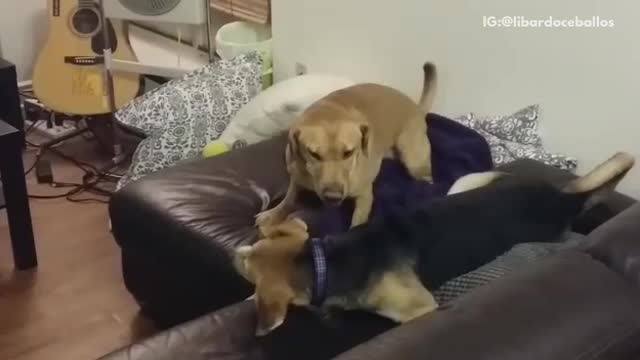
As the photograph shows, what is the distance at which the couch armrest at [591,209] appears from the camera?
6.95ft

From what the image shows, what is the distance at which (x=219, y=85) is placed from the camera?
3029 mm

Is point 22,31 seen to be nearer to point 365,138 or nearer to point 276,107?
point 276,107

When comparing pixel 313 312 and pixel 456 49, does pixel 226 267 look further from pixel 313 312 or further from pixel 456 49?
pixel 456 49

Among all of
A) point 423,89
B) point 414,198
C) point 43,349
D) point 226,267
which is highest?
point 423,89

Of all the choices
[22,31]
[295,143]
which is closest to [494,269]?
[295,143]

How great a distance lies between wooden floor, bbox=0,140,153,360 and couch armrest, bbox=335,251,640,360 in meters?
1.29

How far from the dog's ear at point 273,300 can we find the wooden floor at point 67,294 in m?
0.90

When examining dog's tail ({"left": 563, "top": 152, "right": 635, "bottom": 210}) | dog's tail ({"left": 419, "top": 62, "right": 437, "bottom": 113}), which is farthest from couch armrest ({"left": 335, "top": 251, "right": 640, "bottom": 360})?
dog's tail ({"left": 419, "top": 62, "right": 437, "bottom": 113})

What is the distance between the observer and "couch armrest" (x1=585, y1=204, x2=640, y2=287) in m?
1.54

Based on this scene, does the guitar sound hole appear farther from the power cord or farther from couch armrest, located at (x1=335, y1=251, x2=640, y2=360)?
couch armrest, located at (x1=335, y1=251, x2=640, y2=360)

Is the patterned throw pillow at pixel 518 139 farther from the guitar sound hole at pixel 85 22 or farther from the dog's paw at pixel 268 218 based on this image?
the guitar sound hole at pixel 85 22

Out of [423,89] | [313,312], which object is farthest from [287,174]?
[313,312]

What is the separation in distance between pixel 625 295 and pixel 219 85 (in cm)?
184

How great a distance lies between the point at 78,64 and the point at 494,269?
7.66 feet
